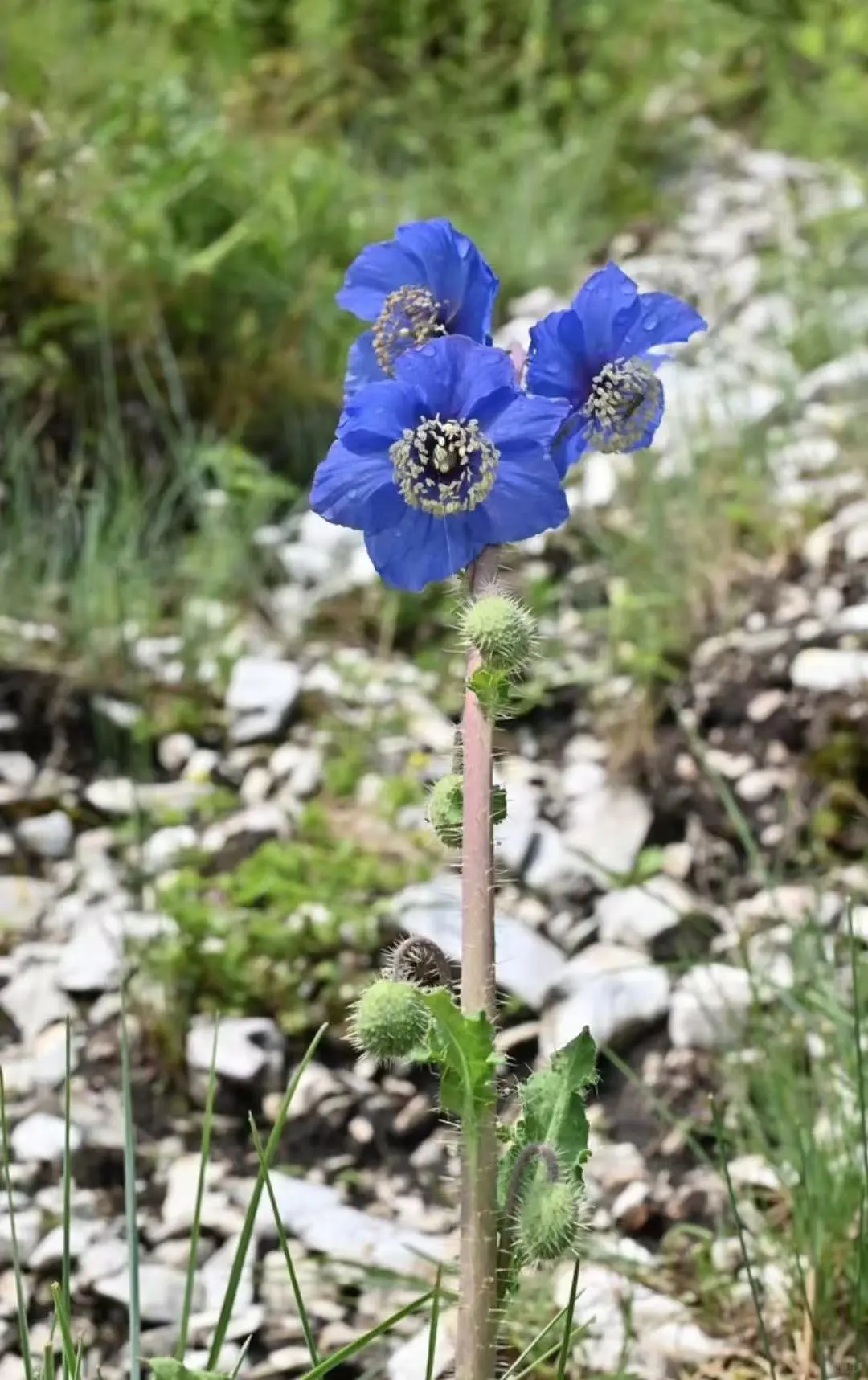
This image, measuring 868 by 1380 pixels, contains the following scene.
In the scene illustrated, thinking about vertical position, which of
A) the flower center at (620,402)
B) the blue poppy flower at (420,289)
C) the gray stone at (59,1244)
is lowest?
the gray stone at (59,1244)

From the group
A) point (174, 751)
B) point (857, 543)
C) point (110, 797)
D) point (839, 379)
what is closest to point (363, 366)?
point (110, 797)

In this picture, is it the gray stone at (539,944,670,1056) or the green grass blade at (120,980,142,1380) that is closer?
the green grass blade at (120,980,142,1380)

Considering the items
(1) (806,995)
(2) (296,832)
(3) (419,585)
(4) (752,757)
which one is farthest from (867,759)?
(3) (419,585)

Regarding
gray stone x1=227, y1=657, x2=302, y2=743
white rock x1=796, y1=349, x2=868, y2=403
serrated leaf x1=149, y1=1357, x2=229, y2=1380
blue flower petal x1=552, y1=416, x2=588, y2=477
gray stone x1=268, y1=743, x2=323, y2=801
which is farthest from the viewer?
white rock x1=796, y1=349, x2=868, y2=403

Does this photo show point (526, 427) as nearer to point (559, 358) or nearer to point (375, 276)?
point (559, 358)

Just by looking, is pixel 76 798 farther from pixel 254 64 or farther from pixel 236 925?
pixel 254 64

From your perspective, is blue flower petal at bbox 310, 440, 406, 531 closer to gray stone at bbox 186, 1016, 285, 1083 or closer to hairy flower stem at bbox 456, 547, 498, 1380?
hairy flower stem at bbox 456, 547, 498, 1380

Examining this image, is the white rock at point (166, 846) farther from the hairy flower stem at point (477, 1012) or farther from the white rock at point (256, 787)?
the hairy flower stem at point (477, 1012)

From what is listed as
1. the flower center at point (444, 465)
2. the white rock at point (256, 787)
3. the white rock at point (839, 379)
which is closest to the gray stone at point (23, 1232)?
the white rock at point (256, 787)

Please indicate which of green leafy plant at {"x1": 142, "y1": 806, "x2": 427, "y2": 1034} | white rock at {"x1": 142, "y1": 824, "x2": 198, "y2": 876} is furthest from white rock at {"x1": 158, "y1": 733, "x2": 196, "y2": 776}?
green leafy plant at {"x1": 142, "y1": 806, "x2": 427, "y2": 1034}
